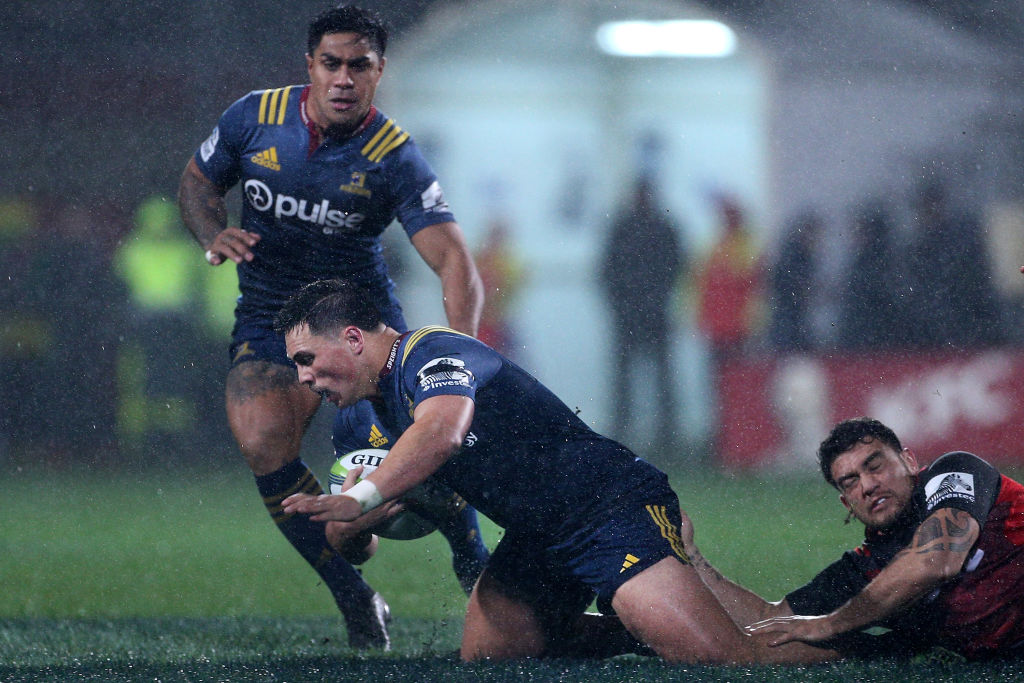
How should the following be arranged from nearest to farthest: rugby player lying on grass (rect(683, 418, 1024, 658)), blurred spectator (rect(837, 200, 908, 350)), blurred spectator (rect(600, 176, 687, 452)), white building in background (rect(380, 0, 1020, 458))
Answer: rugby player lying on grass (rect(683, 418, 1024, 658)), blurred spectator (rect(837, 200, 908, 350)), blurred spectator (rect(600, 176, 687, 452)), white building in background (rect(380, 0, 1020, 458))

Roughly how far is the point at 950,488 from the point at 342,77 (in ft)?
7.20

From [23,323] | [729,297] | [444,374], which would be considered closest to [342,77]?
[444,374]

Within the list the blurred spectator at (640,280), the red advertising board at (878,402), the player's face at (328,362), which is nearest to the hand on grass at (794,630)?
the player's face at (328,362)

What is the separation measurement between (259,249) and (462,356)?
148cm

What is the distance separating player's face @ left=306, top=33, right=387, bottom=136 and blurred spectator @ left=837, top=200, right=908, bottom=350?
715 centimetres

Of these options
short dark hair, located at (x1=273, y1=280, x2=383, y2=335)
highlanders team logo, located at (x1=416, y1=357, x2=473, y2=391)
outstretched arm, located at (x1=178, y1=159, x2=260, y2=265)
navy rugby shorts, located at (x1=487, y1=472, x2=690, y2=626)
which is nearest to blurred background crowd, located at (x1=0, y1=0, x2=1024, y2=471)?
outstretched arm, located at (x1=178, y1=159, x2=260, y2=265)

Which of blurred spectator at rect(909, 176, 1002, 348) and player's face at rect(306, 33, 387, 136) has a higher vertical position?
player's face at rect(306, 33, 387, 136)

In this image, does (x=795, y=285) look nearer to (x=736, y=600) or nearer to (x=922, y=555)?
(x=736, y=600)

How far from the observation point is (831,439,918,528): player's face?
124 inches

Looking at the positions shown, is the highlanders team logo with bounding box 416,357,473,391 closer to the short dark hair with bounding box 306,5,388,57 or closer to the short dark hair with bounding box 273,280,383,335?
the short dark hair with bounding box 273,280,383,335

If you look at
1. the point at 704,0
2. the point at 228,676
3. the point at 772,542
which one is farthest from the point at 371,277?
the point at 704,0

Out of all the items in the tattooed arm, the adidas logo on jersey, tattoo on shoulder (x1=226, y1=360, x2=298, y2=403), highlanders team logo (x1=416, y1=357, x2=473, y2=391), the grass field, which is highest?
the adidas logo on jersey

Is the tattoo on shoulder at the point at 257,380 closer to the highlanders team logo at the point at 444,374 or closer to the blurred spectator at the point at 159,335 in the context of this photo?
the highlanders team logo at the point at 444,374

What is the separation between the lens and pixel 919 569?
9.58 ft
